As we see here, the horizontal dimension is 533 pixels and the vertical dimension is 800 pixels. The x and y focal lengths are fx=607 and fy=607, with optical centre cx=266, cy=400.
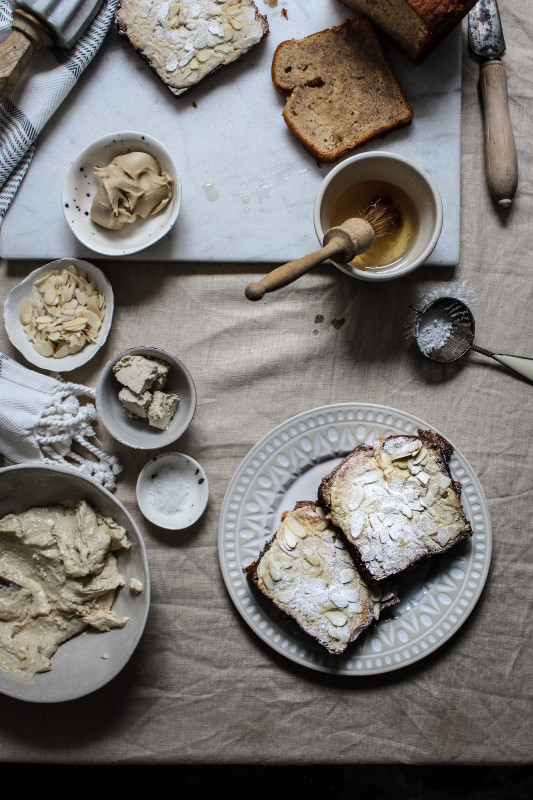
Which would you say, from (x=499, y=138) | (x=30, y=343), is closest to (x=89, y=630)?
(x=30, y=343)

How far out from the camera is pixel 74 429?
1784 mm

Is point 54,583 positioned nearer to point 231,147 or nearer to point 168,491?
point 168,491

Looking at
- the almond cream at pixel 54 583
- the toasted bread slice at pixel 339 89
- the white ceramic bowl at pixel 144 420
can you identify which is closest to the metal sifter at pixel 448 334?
the toasted bread slice at pixel 339 89

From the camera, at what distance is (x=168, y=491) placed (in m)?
1.76

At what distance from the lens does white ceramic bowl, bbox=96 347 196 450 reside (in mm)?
1688

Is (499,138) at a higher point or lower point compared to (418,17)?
lower

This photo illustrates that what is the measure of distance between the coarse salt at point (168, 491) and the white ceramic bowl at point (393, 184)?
2.48 ft

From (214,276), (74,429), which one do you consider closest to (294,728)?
(74,429)

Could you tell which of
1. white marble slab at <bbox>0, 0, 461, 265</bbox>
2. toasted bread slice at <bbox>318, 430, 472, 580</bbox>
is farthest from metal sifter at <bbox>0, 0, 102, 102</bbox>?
toasted bread slice at <bbox>318, 430, 472, 580</bbox>

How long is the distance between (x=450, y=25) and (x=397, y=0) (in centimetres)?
17

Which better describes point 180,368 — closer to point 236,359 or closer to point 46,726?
point 236,359

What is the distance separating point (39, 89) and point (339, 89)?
0.89 m

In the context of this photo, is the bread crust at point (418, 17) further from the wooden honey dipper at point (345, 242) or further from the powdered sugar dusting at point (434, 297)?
the powdered sugar dusting at point (434, 297)

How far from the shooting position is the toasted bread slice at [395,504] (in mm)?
1585
